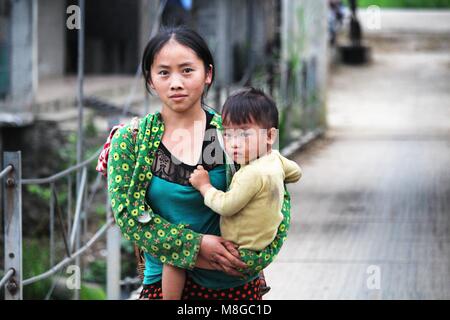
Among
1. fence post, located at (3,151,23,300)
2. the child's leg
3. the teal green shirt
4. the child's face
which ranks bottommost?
fence post, located at (3,151,23,300)

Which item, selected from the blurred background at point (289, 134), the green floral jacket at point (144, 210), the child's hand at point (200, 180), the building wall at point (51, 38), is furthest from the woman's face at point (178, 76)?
the building wall at point (51, 38)

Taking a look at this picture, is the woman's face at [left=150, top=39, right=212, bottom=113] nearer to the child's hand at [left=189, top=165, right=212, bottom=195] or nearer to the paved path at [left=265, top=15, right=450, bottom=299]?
the child's hand at [left=189, top=165, right=212, bottom=195]

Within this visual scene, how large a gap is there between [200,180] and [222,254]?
0.76 ft

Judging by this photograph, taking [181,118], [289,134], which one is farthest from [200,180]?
[289,134]

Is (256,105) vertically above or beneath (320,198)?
above

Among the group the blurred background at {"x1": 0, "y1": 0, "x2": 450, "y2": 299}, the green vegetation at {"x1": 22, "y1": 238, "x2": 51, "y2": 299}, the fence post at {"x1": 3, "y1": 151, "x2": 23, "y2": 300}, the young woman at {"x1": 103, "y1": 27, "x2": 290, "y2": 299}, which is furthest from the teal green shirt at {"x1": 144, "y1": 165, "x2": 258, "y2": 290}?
the green vegetation at {"x1": 22, "y1": 238, "x2": 51, "y2": 299}

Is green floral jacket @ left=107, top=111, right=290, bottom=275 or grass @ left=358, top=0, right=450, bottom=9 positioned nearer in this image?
green floral jacket @ left=107, top=111, right=290, bottom=275

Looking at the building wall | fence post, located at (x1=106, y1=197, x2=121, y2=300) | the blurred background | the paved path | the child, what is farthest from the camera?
Result: the building wall

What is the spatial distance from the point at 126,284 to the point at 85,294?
1.01 feet

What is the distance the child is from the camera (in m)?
3.05

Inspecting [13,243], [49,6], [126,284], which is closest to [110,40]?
[49,6]

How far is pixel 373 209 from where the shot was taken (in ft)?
32.0

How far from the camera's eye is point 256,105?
311 cm
